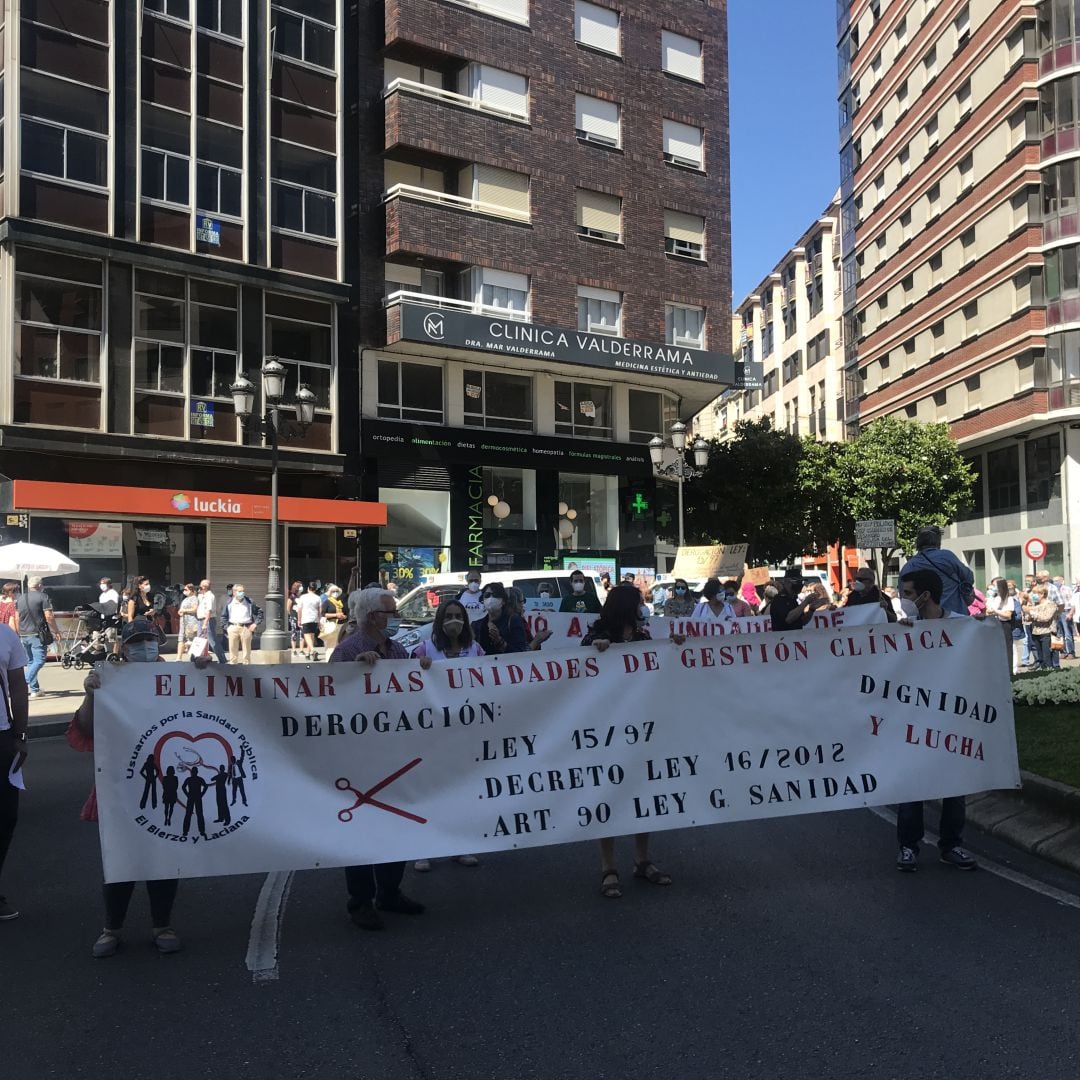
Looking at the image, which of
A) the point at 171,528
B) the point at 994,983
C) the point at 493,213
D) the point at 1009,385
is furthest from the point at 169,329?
the point at 1009,385

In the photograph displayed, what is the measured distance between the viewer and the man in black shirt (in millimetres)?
10750

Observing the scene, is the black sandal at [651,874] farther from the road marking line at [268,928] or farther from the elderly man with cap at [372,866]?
the road marking line at [268,928]

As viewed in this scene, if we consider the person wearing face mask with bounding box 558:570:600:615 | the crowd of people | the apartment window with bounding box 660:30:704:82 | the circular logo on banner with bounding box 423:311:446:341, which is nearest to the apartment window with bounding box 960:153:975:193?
the apartment window with bounding box 660:30:704:82

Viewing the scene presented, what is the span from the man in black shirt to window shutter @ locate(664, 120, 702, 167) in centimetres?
2629

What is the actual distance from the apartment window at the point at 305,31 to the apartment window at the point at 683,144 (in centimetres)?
1095

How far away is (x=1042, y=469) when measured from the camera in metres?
42.0

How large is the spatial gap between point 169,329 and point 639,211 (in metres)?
14.9

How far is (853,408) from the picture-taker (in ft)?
198

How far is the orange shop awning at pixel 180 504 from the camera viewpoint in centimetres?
2300

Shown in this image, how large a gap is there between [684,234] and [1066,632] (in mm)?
17487

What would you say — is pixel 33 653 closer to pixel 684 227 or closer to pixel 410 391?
pixel 410 391

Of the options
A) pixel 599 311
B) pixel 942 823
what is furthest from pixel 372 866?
pixel 599 311

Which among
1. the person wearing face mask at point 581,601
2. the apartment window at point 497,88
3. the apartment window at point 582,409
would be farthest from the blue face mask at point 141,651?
the apartment window at point 497,88

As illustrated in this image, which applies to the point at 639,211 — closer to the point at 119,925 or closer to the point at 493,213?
the point at 493,213
